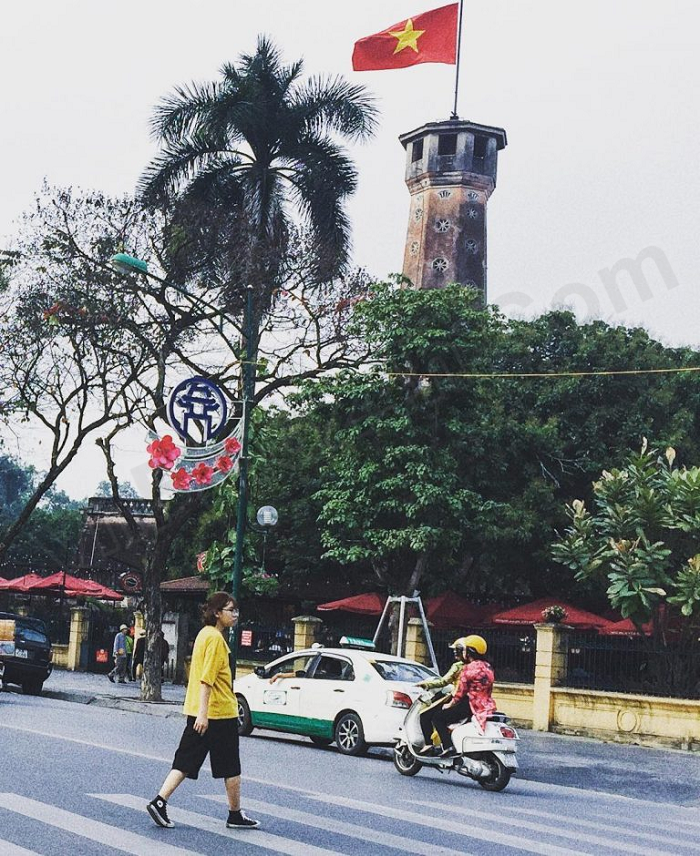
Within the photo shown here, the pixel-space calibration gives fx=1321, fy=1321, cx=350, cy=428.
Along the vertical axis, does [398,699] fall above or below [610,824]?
above

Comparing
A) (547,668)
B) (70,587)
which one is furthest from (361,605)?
(70,587)

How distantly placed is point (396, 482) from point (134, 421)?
6.50 metres

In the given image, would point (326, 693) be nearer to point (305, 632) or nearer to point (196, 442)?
point (196, 442)

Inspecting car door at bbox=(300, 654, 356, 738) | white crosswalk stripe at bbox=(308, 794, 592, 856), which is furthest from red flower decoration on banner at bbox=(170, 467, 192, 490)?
white crosswalk stripe at bbox=(308, 794, 592, 856)

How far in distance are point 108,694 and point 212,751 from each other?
2167 cm

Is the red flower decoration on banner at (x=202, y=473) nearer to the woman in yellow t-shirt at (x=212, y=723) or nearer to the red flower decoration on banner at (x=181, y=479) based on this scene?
the red flower decoration on banner at (x=181, y=479)

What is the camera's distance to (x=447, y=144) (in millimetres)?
72625

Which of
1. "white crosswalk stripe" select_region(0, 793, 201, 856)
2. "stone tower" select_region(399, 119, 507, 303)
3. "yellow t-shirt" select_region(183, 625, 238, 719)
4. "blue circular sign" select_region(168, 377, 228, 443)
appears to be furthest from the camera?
"stone tower" select_region(399, 119, 507, 303)

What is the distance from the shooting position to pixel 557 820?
12289 millimetres

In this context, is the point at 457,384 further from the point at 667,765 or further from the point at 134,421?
the point at 667,765

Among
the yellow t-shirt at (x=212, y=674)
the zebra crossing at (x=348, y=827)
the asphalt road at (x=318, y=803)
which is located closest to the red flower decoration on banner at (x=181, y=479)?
the asphalt road at (x=318, y=803)

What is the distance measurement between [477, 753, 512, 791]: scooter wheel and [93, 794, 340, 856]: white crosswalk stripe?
4960 millimetres

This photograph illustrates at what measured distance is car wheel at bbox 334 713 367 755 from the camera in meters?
18.4

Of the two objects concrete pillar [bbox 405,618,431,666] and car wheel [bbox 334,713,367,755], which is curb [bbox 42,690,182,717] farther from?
car wheel [bbox 334,713,367,755]
